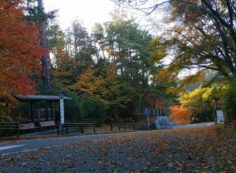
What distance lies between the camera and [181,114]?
193ft

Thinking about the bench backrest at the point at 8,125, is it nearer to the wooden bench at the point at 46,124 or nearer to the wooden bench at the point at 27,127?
the wooden bench at the point at 27,127

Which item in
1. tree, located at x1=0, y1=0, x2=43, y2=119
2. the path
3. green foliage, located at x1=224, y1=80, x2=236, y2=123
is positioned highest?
tree, located at x1=0, y1=0, x2=43, y2=119

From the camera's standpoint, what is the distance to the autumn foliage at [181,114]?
192ft

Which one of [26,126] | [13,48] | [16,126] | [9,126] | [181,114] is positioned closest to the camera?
[13,48]

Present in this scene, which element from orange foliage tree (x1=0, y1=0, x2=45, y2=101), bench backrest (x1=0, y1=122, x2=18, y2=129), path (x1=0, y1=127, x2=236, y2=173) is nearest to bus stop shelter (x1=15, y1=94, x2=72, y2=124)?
bench backrest (x1=0, y1=122, x2=18, y2=129)

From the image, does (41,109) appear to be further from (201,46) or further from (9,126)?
(201,46)

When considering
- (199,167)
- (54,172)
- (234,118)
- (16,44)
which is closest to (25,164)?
(54,172)

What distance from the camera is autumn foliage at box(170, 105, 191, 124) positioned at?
58575 mm

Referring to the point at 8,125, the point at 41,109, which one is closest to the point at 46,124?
the point at 41,109

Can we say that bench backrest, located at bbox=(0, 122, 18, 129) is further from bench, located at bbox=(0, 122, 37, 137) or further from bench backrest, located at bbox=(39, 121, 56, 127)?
bench backrest, located at bbox=(39, 121, 56, 127)

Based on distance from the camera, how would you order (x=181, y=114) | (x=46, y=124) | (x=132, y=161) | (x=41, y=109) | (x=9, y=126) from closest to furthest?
(x=132, y=161), (x=9, y=126), (x=46, y=124), (x=41, y=109), (x=181, y=114)

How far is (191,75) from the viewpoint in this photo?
31.1 meters

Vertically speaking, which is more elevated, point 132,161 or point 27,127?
point 27,127

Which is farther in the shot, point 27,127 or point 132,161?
point 27,127
